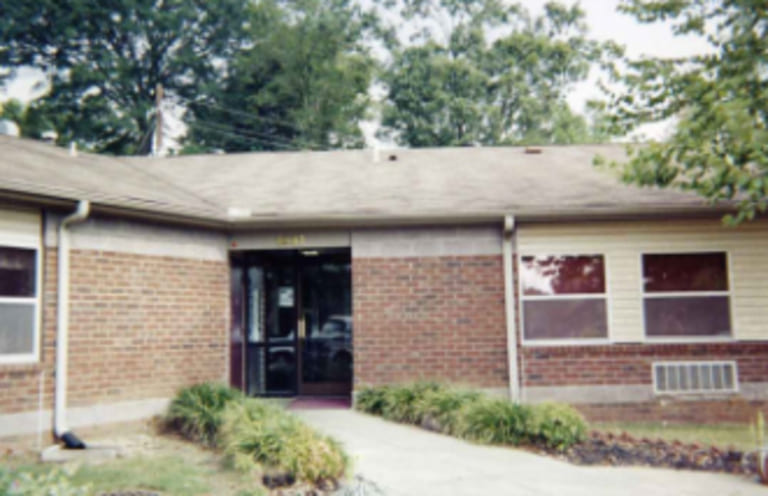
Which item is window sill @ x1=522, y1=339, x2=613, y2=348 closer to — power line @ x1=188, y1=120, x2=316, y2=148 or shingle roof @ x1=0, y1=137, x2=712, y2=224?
shingle roof @ x1=0, y1=137, x2=712, y2=224

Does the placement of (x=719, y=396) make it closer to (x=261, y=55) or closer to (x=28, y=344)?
(x=28, y=344)

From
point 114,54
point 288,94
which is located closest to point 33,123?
point 114,54

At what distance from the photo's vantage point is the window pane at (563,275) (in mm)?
10406

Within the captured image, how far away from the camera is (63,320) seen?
329 inches

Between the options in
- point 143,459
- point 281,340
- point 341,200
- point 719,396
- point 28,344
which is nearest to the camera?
point 143,459

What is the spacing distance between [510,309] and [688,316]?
2661 millimetres

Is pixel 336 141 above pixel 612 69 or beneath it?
above

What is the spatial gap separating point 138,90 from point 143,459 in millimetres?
24967

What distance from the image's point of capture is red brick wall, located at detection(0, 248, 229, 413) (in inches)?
326

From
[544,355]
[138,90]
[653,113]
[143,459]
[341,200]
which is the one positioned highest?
[138,90]

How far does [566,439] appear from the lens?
8.02 meters

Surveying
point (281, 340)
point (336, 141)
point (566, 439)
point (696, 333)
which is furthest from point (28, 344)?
point (336, 141)

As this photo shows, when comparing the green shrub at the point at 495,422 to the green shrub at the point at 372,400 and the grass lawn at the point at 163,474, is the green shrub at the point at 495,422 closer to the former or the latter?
the green shrub at the point at 372,400

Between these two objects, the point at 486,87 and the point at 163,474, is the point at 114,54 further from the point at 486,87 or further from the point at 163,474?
the point at 163,474
